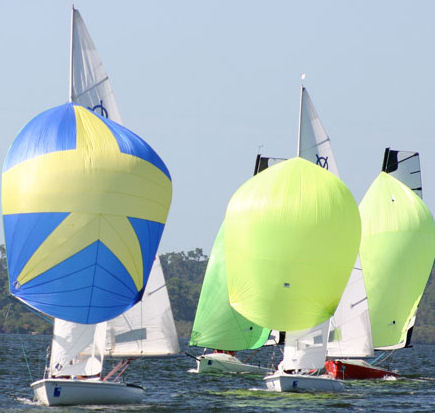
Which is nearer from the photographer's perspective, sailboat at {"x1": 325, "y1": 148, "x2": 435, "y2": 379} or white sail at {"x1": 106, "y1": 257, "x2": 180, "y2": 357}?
white sail at {"x1": 106, "y1": 257, "x2": 180, "y2": 357}

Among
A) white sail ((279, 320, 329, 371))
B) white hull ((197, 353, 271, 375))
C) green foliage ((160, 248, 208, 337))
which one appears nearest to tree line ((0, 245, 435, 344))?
green foliage ((160, 248, 208, 337))

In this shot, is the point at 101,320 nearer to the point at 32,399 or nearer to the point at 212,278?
the point at 32,399

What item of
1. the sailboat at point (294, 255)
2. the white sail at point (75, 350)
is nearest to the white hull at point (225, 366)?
the sailboat at point (294, 255)

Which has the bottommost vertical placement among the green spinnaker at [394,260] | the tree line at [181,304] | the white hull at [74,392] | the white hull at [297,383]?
the white hull at [74,392]

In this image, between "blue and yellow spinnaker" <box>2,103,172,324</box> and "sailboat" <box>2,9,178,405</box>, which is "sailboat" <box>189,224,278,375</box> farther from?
"blue and yellow spinnaker" <box>2,103,172,324</box>

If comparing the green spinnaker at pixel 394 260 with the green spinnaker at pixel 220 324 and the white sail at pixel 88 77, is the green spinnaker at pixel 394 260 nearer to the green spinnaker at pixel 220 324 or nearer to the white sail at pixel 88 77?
the green spinnaker at pixel 220 324

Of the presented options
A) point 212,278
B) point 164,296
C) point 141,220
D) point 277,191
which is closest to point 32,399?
point 164,296

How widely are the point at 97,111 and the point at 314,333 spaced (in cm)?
968

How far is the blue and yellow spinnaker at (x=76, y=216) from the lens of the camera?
29656 millimetres

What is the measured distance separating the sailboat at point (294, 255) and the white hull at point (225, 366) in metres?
11.1

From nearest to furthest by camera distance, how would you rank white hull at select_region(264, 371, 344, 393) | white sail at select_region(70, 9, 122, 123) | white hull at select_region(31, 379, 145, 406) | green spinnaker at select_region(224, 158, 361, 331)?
white hull at select_region(31, 379, 145, 406), white sail at select_region(70, 9, 122, 123), green spinnaker at select_region(224, 158, 361, 331), white hull at select_region(264, 371, 344, 393)

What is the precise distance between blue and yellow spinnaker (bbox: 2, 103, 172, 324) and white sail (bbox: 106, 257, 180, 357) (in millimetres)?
2989

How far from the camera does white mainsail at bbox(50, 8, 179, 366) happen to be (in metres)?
33.5

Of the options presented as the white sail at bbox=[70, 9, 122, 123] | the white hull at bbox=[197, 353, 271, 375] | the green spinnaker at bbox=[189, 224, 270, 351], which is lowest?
the white hull at bbox=[197, 353, 271, 375]
